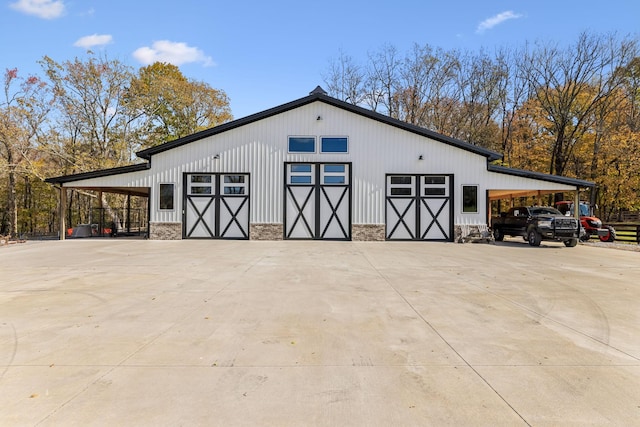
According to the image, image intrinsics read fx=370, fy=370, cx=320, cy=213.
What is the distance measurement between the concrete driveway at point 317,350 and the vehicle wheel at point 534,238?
840 cm

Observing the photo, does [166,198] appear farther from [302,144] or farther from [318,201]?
[318,201]

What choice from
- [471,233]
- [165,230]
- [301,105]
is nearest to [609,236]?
[471,233]

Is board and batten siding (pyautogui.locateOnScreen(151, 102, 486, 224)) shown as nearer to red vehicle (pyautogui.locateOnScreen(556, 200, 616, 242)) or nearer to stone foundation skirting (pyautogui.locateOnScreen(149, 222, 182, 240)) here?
stone foundation skirting (pyautogui.locateOnScreen(149, 222, 182, 240))

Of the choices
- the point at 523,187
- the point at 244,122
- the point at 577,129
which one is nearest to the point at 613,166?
the point at 577,129

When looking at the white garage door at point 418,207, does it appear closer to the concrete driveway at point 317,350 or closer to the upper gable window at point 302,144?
the upper gable window at point 302,144

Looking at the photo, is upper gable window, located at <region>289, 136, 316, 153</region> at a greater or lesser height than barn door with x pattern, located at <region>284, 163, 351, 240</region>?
greater

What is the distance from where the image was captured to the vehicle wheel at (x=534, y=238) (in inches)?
622

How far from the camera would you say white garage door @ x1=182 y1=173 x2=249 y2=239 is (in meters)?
→ 17.5

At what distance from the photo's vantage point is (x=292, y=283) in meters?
7.44

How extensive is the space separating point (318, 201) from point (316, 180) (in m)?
1.00

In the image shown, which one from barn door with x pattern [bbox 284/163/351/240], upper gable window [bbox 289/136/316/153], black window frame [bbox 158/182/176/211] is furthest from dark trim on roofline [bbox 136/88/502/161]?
barn door with x pattern [bbox 284/163/351/240]

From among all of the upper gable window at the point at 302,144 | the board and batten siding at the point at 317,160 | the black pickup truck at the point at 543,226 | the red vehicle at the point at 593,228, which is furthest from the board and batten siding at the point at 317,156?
the red vehicle at the point at 593,228

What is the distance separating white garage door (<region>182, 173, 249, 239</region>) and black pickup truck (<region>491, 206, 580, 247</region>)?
12857mm

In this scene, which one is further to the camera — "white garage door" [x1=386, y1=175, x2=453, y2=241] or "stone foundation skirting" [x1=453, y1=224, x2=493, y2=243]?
"white garage door" [x1=386, y1=175, x2=453, y2=241]
